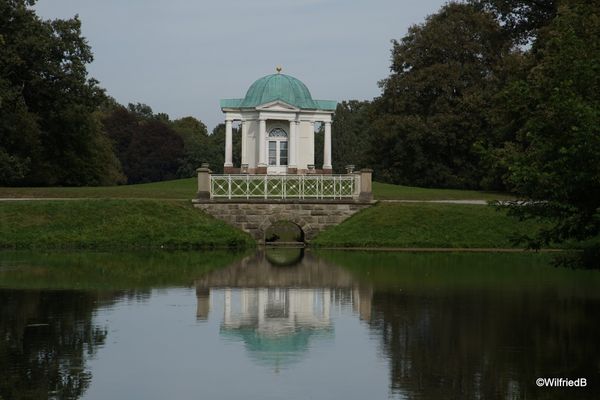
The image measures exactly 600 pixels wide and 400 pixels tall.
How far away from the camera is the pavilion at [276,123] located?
5994 cm

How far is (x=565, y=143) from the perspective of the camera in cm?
A: 2059

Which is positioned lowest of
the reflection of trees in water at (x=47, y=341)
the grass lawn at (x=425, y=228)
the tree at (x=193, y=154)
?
the reflection of trees in water at (x=47, y=341)

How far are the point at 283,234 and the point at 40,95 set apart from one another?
1620 centimetres

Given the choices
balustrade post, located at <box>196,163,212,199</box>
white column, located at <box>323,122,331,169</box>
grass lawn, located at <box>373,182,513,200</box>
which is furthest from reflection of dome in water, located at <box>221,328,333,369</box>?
white column, located at <box>323,122,331,169</box>

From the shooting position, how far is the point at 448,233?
40.1 metres

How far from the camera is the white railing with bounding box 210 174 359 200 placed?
4303 centimetres

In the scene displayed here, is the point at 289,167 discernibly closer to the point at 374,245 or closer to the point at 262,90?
the point at 262,90

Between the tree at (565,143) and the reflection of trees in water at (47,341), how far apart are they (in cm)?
915

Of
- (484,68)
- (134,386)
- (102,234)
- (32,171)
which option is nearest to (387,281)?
(134,386)

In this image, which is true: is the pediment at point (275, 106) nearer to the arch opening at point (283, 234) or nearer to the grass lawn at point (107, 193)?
the arch opening at point (283, 234)

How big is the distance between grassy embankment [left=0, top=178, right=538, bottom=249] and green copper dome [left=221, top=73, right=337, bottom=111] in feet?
60.6

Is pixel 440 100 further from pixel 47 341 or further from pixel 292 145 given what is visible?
pixel 47 341

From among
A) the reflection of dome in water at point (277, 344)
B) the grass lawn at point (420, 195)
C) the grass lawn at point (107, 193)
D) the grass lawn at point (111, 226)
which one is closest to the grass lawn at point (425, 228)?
the grass lawn at point (111, 226)

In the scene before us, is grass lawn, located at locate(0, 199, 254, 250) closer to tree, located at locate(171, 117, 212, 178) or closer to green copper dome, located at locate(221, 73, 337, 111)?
green copper dome, located at locate(221, 73, 337, 111)
